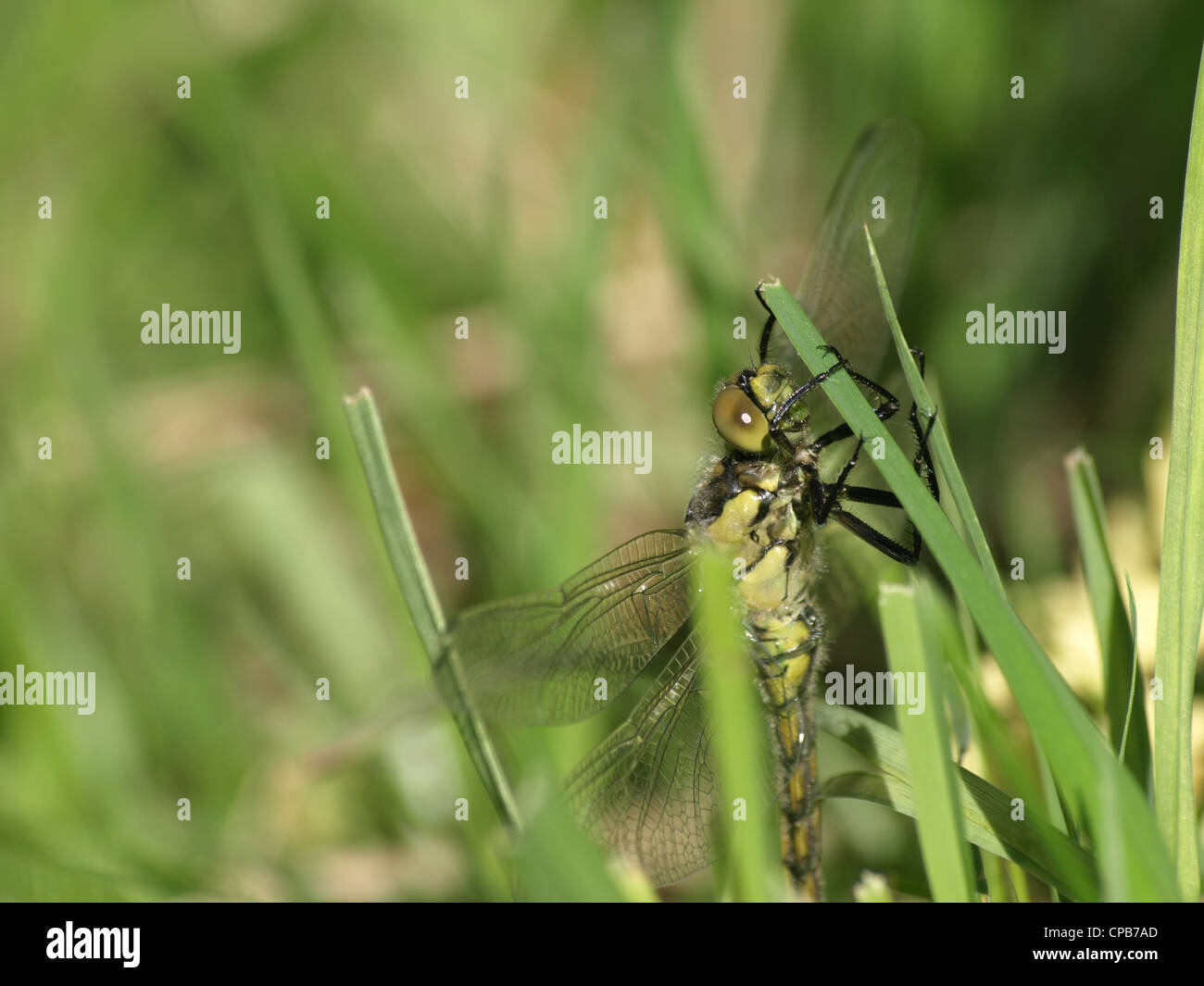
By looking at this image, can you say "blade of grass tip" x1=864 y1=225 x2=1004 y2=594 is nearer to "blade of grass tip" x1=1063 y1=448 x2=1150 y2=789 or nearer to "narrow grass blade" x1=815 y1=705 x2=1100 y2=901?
"blade of grass tip" x1=1063 y1=448 x2=1150 y2=789

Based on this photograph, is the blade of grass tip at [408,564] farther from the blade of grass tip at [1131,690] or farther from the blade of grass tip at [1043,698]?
the blade of grass tip at [1131,690]

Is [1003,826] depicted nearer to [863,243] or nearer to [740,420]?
[740,420]

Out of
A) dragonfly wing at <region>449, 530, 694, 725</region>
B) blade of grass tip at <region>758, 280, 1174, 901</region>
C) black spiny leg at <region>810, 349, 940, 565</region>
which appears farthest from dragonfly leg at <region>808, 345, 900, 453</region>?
blade of grass tip at <region>758, 280, 1174, 901</region>

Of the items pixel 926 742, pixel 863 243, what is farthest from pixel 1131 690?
pixel 863 243

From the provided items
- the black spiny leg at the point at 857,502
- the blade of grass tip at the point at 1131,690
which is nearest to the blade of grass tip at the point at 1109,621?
the blade of grass tip at the point at 1131,690

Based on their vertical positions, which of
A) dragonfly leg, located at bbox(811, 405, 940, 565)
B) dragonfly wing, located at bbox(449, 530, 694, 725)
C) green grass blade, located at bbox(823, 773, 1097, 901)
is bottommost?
green grass blade, located at bbox(823, 773, 1097, 901)
